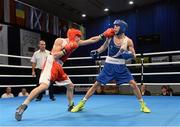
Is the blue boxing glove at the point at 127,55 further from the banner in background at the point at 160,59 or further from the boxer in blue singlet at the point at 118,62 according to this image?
the banner in background at the point at 160,59

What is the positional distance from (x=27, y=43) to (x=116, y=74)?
22.9ft

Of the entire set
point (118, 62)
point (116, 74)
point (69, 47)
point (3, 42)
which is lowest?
point (116, 74)

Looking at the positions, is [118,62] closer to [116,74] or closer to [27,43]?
[116,74]

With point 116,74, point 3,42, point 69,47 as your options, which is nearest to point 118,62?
point 116,74

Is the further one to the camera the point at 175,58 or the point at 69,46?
the point at 175,58

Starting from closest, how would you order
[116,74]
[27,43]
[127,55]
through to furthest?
[127,55], [116,74], [27,43]

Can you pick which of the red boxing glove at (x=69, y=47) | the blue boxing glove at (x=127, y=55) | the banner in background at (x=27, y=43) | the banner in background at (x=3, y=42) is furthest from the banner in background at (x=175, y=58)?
the red boxing glove at (x=69, y=47)

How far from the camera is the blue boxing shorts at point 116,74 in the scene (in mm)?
3689

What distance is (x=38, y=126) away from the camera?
8.57ft

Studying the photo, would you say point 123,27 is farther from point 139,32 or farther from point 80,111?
point 139,32

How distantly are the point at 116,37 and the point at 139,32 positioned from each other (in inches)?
335

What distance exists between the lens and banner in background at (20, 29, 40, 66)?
32.3ft

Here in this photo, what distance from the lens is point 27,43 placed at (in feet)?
33.4

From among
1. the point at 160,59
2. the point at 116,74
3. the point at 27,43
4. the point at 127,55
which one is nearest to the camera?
the point at 127,55
